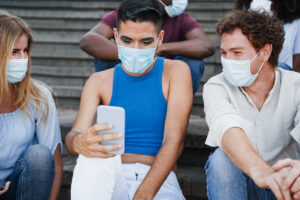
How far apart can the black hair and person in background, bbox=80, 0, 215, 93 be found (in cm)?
61

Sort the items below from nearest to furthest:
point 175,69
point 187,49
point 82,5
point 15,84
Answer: point 175,69
point 15,84
point 187,49
point 82,5

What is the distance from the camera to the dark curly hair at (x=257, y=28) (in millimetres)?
2137

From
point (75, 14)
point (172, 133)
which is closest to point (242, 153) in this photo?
point (172, 133)

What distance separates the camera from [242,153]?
67.9 inches

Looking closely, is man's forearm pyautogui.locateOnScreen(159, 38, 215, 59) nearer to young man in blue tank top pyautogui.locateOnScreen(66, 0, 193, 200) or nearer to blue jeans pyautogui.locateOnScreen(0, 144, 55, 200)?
young man in blue tank top pyautogui.locateOnScreen(66, 0, 193, 200)

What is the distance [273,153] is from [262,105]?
28 centimetres

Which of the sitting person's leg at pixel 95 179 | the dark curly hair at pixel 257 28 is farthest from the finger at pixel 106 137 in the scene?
the dark curly hair at pixel 257 28

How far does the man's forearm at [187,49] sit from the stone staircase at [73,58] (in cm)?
58

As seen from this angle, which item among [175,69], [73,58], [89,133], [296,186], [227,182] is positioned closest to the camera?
[296,186]

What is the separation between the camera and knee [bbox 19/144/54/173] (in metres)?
2.06

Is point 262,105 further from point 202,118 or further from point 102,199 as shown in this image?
point 202,118

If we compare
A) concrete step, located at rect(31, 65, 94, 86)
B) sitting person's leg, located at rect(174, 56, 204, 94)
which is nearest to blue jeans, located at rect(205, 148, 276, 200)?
sitting person's leg, located at rect(174, 56, 204, 94)

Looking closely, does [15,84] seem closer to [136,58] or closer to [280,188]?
[136,58]

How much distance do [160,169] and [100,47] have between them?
139 centimetres
